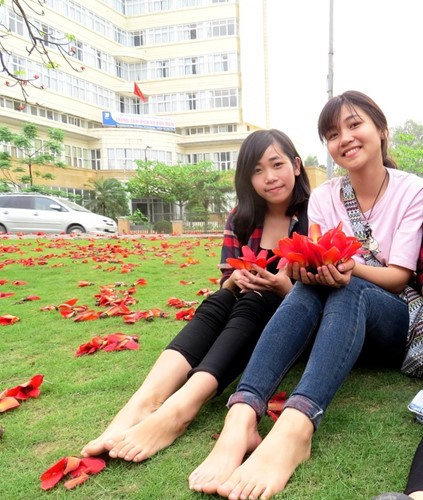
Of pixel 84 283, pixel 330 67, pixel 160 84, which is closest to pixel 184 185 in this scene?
pixel 330 67

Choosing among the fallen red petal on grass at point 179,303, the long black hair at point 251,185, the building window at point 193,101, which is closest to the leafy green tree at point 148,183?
the building window at point 193,101

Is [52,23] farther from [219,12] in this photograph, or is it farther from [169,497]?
[169,497]

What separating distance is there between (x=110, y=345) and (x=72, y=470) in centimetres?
146

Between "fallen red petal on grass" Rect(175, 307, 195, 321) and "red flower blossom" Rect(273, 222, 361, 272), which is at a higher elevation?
"red flower blossom" Rect(273, 222, 361, 272)

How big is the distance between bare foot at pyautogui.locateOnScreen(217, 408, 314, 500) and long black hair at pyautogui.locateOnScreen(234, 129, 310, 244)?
127 centimetres

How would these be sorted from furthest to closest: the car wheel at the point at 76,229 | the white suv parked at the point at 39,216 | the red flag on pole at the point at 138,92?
the red flag on pole at the point at 138,92, the car wheel at the point at 76,229, the white suv parked at the point at 39,216

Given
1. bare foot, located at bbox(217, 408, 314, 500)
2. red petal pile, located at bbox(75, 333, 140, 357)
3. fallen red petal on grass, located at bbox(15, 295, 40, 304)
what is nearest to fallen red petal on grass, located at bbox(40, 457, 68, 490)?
bare foot, located at bbox(217, 408, 314, 500)

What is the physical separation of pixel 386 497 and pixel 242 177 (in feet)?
5.78

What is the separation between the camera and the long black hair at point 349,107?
7.38ft

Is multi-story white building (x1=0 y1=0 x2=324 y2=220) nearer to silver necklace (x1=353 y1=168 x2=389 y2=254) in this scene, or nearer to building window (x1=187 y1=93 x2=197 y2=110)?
building window (x1=187 y1=93 x2=197 y2=110)

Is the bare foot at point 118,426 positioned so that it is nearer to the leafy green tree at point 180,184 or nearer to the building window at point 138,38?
the leafy green tree at point 180,184

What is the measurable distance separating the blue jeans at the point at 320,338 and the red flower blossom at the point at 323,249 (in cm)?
16

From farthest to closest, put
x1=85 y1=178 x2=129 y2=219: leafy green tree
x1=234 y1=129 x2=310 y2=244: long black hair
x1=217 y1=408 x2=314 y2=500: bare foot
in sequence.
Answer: x1=85 y1=178 x2=129 y2=219: leafy green tree → x1=234 y1=129 x2=310 y2=244: long black hair → x1=217 y1=408 x2=314 y2=500: bare foot

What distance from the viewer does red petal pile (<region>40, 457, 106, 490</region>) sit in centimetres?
163
